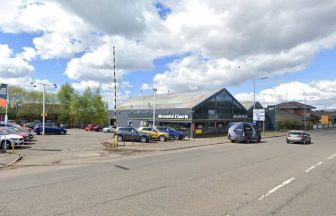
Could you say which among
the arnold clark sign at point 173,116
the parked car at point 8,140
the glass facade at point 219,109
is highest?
the glass facade at point 219,109

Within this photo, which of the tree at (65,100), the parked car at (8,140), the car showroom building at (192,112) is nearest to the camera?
the parked car at (8,140)

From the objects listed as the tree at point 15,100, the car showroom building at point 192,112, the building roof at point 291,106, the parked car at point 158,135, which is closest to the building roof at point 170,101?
the car showroom building at point 192,112

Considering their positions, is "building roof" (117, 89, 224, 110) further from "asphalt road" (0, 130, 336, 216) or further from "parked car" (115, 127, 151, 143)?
"asphalt road" (0, 130, 336, 216)

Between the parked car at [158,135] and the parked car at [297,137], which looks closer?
the parked car at [297,137]

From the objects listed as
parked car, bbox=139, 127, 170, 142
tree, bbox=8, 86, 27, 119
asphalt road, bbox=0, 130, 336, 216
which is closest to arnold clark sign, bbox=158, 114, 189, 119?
parked car, bbox=139, 127, 170, 142

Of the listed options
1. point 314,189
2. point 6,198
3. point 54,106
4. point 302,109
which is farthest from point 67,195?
point 302,109

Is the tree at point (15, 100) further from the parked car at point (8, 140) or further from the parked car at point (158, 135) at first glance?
the parked car at point (8, 140)

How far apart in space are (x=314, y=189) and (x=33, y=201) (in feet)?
25.0

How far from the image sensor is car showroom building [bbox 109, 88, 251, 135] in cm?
5296

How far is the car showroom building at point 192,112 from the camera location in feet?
174

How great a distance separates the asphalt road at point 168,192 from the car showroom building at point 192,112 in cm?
3585

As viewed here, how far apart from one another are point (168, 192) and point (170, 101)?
54.0 metres

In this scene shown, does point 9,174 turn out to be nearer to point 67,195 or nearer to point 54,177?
point 54,177

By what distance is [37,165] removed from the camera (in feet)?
52.6
